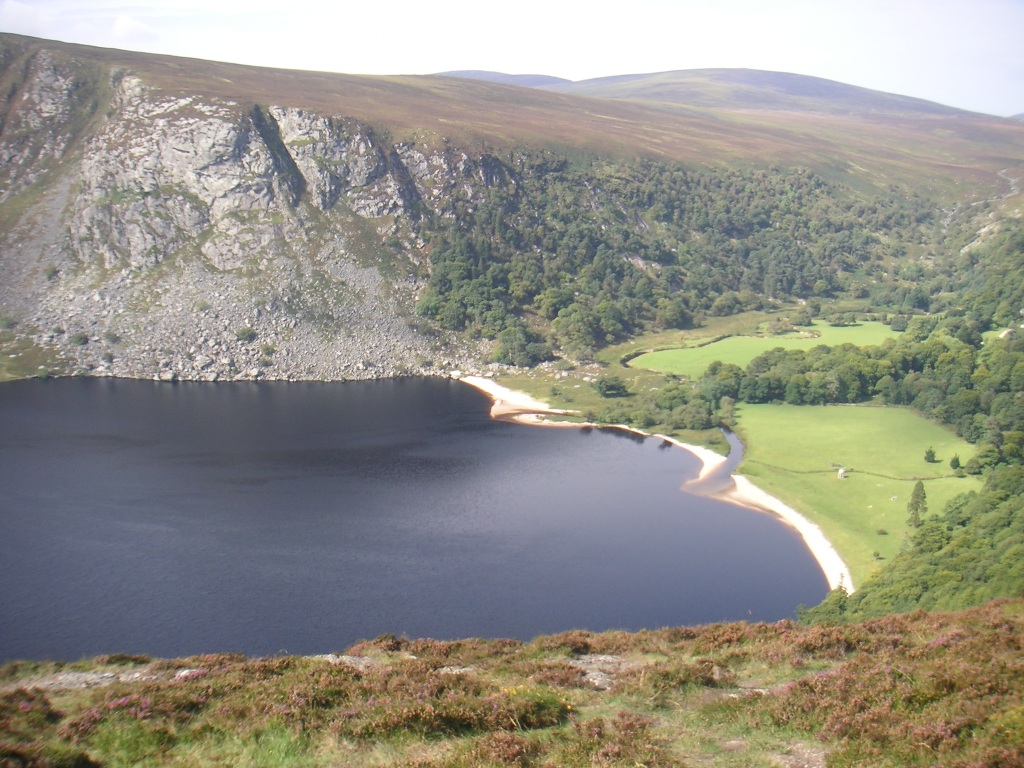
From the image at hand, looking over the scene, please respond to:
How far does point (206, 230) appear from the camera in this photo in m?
131

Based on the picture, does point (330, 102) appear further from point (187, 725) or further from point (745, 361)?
point (187, 725)

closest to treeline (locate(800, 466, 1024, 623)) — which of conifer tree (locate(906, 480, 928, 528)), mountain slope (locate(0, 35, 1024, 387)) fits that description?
conifer tree (locate(906, 480, 928, 528))

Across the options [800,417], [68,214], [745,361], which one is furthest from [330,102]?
[800,417]

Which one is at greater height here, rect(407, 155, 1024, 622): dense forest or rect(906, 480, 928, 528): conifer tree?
rect(407, 155, 1024, 622): dense forest

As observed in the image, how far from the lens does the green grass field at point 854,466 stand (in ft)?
212

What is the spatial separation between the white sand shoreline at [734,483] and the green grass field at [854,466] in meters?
0.88

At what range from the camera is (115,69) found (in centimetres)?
14712

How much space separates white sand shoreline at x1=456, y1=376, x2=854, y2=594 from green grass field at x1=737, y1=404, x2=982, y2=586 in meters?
0.88

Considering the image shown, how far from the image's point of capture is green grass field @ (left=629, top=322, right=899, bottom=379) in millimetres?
116312

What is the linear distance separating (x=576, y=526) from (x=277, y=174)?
93542 mm

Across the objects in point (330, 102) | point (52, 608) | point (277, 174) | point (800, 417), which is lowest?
point (52, 608)

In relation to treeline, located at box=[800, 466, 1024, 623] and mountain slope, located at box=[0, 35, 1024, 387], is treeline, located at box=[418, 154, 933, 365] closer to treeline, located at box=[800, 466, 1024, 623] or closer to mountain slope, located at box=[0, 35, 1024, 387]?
mountain slope, located at box=[0, 35, 1024, 387]

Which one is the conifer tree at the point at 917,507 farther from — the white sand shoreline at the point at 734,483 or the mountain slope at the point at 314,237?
the mountain slope at the point at 314,237

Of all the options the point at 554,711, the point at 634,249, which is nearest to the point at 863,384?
the point at 634,249
